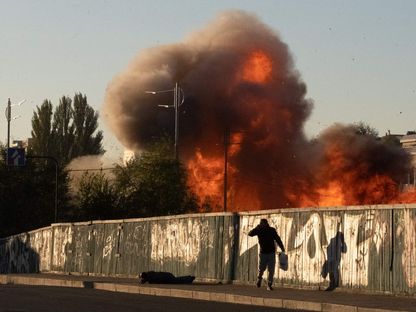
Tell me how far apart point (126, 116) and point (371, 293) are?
249 ft

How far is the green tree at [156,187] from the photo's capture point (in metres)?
78.3

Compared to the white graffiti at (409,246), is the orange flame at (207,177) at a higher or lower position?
higher

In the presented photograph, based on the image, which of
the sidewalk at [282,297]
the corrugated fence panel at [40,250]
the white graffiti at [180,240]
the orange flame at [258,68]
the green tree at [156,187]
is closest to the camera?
the sidewalk at [282,297]

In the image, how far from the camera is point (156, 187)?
3130 inches

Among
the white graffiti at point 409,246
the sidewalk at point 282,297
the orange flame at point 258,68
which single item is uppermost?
the orange flame at point 258,68

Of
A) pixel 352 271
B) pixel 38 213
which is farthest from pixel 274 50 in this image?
pixel 352 271

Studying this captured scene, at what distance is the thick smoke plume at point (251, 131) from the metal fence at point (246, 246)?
A: 135 ft

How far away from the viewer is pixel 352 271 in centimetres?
2673

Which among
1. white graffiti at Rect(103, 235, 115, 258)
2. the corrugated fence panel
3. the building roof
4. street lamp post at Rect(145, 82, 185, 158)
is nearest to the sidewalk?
white graffiti at Rect(103, 235, 115, 258)

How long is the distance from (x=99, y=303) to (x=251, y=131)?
69.9 m

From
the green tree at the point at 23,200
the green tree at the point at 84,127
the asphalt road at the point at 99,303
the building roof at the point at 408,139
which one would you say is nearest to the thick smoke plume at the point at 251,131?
the green tree at the point at 23,200

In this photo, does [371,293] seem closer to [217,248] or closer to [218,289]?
[218,289]

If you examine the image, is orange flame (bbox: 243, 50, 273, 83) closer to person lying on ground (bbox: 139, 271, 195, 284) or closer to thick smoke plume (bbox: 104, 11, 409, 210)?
thick smoke plume (bbox: 104, 11, 409, 210)

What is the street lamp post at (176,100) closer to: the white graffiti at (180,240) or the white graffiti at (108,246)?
the white graffiti at (108,246)
